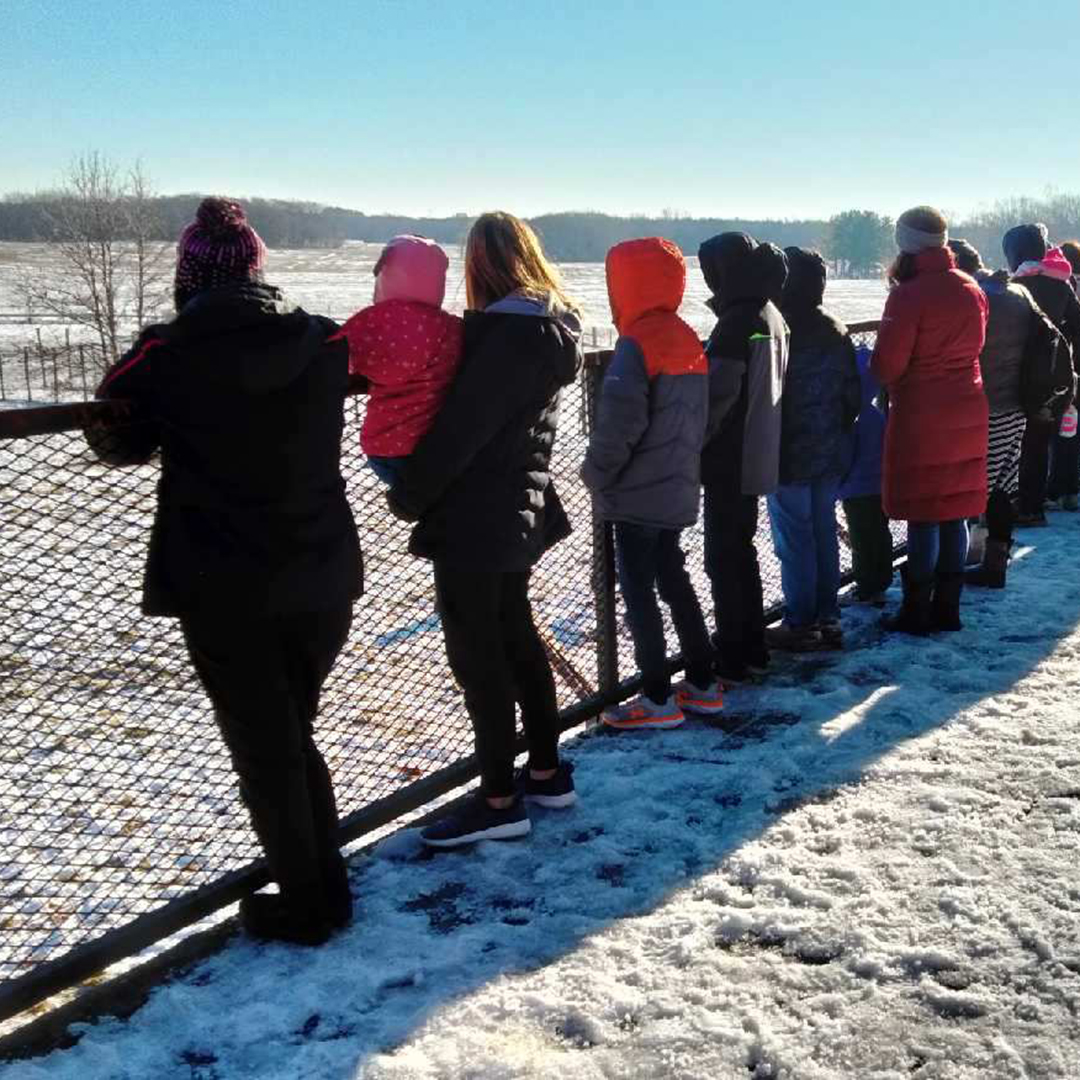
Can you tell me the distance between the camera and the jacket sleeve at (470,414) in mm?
2688

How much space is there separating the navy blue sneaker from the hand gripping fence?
0.83 feet

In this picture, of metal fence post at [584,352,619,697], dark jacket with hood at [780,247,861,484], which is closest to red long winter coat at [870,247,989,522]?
dark jacket with hood at [780,247,861,484]

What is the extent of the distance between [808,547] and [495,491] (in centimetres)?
213

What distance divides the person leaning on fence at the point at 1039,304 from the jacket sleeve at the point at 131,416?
17.6 ft

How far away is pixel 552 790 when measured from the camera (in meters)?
3.25

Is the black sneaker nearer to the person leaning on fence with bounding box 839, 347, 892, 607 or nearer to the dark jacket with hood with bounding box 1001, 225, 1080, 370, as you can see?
the person leaning on fence with bounding box 839, 347, 892, 607

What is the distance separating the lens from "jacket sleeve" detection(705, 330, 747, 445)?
12.6 ft

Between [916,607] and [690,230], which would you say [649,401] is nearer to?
[916,607]

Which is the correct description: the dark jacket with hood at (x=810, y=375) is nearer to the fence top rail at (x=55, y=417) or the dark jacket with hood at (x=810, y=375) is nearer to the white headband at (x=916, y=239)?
the white headband at (x=916, y=239)

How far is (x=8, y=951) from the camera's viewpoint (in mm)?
3914

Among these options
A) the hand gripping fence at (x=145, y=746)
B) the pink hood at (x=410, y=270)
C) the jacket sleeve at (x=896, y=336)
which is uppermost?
the pink hood at (x=410, y=270)

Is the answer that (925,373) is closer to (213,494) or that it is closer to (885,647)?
(885,647)

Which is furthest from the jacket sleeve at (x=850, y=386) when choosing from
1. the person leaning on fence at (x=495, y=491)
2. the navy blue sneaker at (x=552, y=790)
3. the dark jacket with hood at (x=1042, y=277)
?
the dark jacket with hood at (x=1042, y=277)

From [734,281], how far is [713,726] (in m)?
1.62
